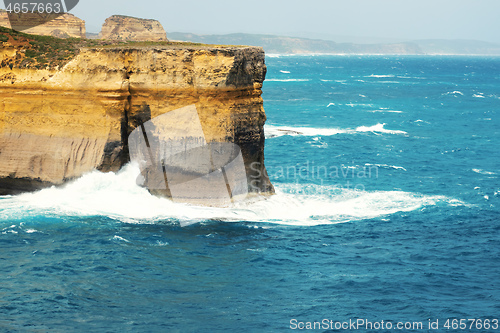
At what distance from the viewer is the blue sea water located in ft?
61.5

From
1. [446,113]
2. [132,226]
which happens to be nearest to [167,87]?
[132,226]

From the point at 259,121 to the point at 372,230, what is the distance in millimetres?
7724

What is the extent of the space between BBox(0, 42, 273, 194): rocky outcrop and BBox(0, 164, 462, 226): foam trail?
836 millimetres

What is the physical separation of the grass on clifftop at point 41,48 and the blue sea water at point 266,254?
19.9 ft

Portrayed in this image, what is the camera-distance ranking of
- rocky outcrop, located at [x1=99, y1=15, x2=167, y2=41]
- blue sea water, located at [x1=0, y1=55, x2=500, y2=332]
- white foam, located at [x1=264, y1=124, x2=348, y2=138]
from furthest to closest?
rocky outcrop, located at [x1=99, y1=15, x2=167, y2=41] → white foam, located at [x1=264, y1=124, x2=348, y2=138] → blue sea water, located at [x1=0, y1=55, x2=500, y2=332]

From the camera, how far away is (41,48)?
98.4 feet

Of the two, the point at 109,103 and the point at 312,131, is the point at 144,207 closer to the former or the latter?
the point at 109,103

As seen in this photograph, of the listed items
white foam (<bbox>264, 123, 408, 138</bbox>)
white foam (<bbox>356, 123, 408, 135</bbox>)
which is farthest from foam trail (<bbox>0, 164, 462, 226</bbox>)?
white foam (<bbox>356, 123, 408, 135</bbox>)

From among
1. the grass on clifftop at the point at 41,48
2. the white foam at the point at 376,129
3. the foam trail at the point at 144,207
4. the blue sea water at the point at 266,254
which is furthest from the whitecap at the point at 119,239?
the white foam at the point at 376,129

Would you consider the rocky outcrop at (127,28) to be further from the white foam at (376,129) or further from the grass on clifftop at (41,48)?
the grass on clifftop at (41,48)

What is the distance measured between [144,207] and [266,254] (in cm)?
755

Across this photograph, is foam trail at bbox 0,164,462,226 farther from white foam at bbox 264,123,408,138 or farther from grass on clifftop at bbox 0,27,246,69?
white foam at bbox 264,123,408,138

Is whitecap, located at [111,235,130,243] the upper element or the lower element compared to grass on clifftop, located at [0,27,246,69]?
lower

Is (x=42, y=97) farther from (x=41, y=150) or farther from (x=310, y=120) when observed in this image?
(x=310, y=120)
